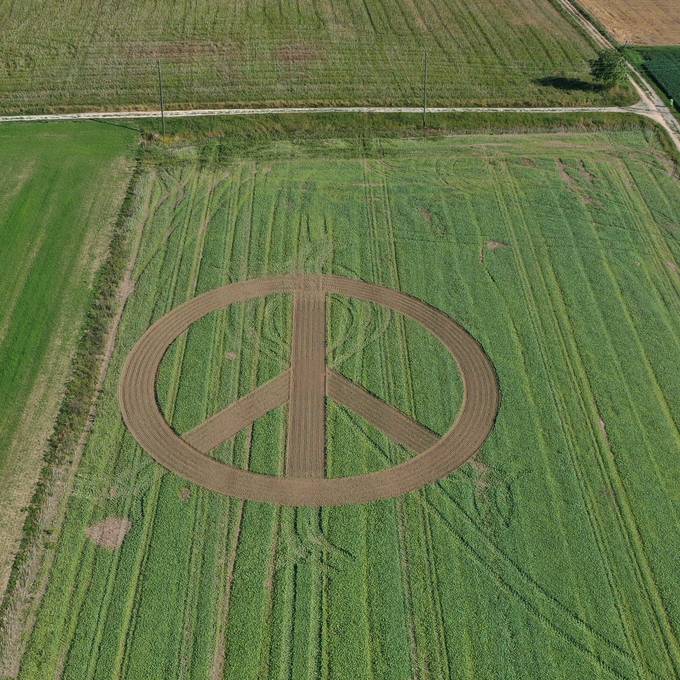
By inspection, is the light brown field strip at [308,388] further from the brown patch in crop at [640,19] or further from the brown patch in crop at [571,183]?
the brown patch in crop at [640,19]

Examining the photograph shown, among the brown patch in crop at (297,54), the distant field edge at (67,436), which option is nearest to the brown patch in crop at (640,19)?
the brown patch in crop at (297,54)

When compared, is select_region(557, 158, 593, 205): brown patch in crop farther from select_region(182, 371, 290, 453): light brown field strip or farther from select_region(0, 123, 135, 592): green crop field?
select_region(0, 123, 135, 592): green crop field

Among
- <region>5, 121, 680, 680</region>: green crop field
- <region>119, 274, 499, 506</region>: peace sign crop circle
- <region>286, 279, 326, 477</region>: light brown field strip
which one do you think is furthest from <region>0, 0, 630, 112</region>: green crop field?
<region>119, 274, 499, 506</region>: peace sign crop circle

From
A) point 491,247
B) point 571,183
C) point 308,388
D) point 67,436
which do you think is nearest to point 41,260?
point 67,436

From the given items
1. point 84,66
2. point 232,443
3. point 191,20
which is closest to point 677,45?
point 191,20

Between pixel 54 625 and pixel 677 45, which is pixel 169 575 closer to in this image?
pixel 54 625

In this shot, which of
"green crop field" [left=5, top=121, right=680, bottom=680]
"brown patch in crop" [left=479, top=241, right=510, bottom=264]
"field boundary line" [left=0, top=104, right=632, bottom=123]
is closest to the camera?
"green crop field" [left=5, top=121, right=680, bottom=680]
